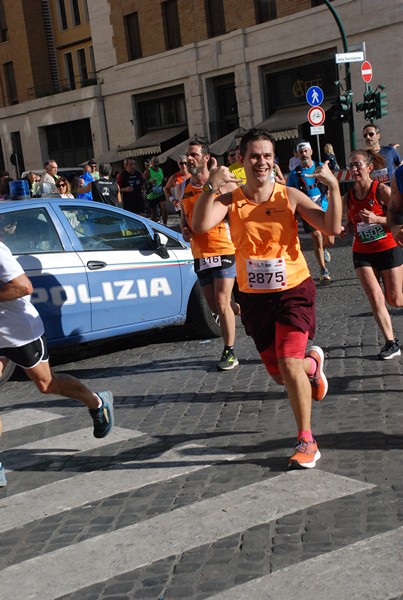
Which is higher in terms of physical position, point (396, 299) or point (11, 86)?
point (11, 86)

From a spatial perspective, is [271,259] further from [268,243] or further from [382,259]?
[382,259]

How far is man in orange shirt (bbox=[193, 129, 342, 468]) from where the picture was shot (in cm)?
530

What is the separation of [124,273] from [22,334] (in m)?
3.34

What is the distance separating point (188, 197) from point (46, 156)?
39.7m

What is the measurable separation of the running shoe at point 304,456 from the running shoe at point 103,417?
1287 mm

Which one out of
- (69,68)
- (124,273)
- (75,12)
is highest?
(75,12)

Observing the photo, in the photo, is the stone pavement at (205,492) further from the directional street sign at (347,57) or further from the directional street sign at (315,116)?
the directional street sign at (315,116)

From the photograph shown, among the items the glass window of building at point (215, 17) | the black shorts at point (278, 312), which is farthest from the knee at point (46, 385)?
the glass window of building at point (215, 17)

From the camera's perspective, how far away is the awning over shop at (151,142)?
37.7 m

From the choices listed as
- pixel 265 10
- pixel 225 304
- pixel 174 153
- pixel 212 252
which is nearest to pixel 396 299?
pixel 225 304

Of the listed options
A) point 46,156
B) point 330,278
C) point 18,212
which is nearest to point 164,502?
point 18,212

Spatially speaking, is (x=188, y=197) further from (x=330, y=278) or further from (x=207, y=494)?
(x=330, y=278)

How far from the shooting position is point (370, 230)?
24.7ft

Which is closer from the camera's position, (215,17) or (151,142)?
(215,17)
